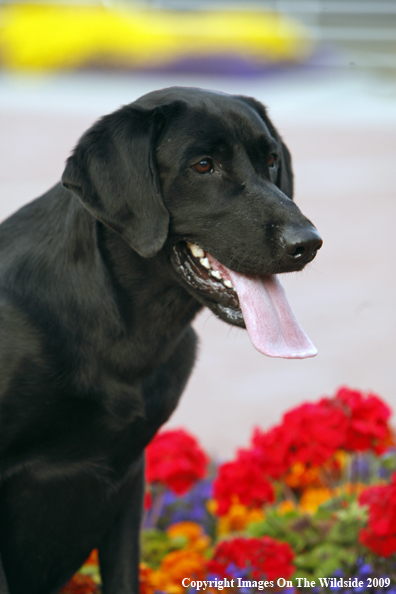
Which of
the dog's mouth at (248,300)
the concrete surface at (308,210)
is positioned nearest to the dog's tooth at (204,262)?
the dog's mouth at (248,300)

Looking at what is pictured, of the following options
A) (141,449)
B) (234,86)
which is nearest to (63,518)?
(141,449)

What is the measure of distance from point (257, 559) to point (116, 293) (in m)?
0.98

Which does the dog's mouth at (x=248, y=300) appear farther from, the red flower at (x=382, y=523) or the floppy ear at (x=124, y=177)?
the red flower at (x=382, y=523)

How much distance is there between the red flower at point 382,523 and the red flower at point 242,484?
416mm

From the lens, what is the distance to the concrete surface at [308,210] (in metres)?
4.84

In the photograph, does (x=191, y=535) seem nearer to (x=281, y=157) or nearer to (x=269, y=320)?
(x=269, y=320)

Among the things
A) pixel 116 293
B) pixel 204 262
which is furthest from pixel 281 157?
pixel 116 293

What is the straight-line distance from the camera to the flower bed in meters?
2.45

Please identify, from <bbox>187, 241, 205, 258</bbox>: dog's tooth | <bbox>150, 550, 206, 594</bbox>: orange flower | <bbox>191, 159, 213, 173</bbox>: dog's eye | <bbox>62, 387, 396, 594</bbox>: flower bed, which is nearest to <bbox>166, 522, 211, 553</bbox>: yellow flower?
<bbox>62, 387, 396, 594</bbox>: flower bed

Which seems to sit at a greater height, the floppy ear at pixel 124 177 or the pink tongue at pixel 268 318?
the floppy ear at pixel 124 177

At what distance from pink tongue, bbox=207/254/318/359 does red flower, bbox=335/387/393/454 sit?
758 millimetres

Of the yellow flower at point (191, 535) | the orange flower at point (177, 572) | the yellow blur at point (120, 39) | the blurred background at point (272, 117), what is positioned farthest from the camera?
the yellow blur at point (120, 39)

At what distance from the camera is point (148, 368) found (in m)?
2.27

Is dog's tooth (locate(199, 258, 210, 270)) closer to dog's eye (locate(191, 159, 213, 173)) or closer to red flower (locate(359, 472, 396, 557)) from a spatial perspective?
dog's eye (locate(191, 159, 213, 173))
